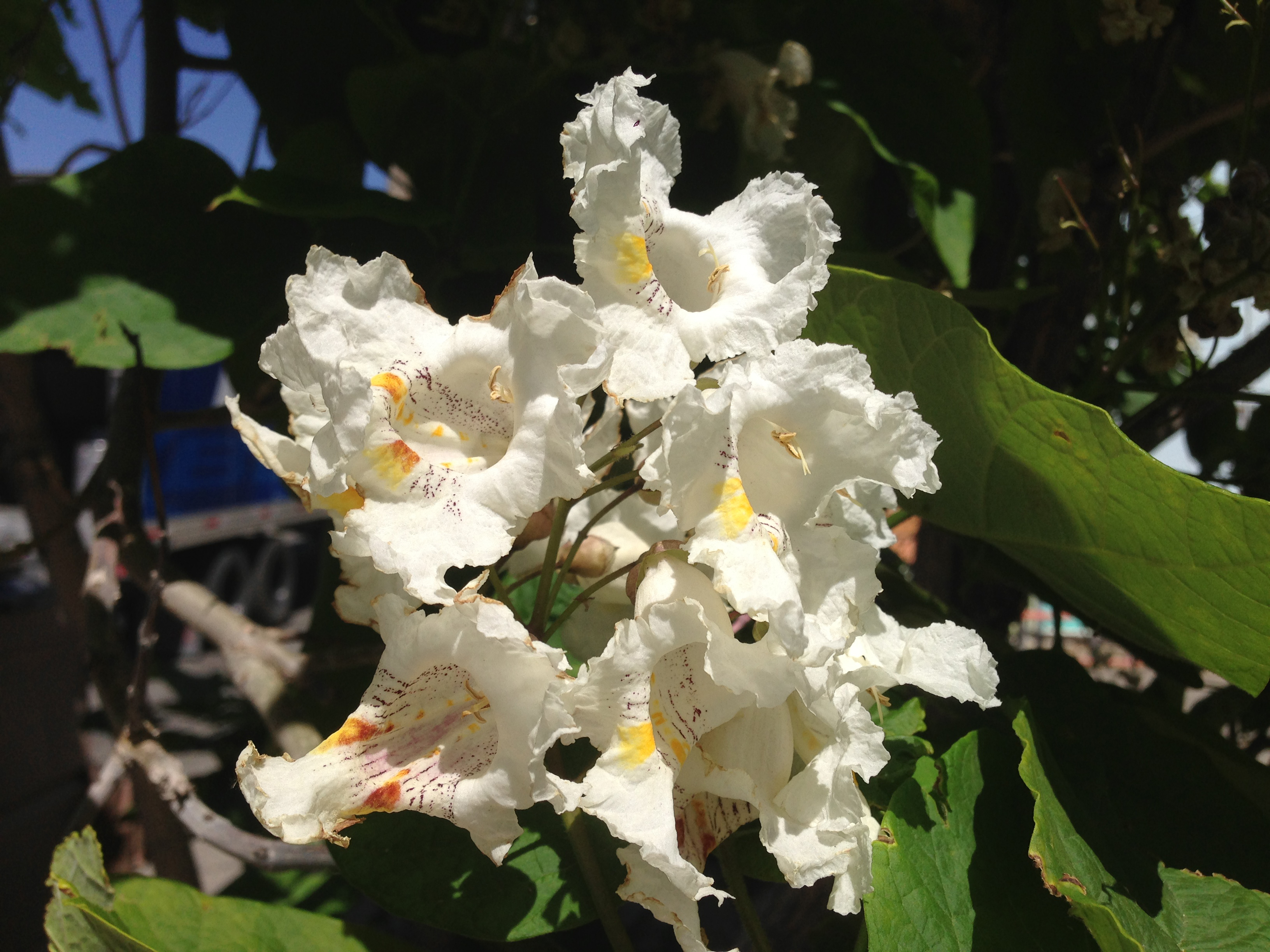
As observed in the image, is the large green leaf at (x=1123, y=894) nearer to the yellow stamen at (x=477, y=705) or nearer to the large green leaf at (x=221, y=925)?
the yellow stamen at (x=477, y=705)

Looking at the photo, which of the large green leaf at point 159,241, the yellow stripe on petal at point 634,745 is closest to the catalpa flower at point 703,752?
the yellow stripe on petal at point 634,745

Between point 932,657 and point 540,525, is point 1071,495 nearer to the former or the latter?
point 932,657

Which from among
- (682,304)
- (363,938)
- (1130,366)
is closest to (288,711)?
(363,938)

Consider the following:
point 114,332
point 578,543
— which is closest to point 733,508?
point 578,543

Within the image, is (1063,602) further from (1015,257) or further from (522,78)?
(522,78)

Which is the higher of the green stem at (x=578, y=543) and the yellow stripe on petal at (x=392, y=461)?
the yellow stripe on petal at (x=392, y=461)

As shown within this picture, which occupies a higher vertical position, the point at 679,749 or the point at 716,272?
the point at 716,272
